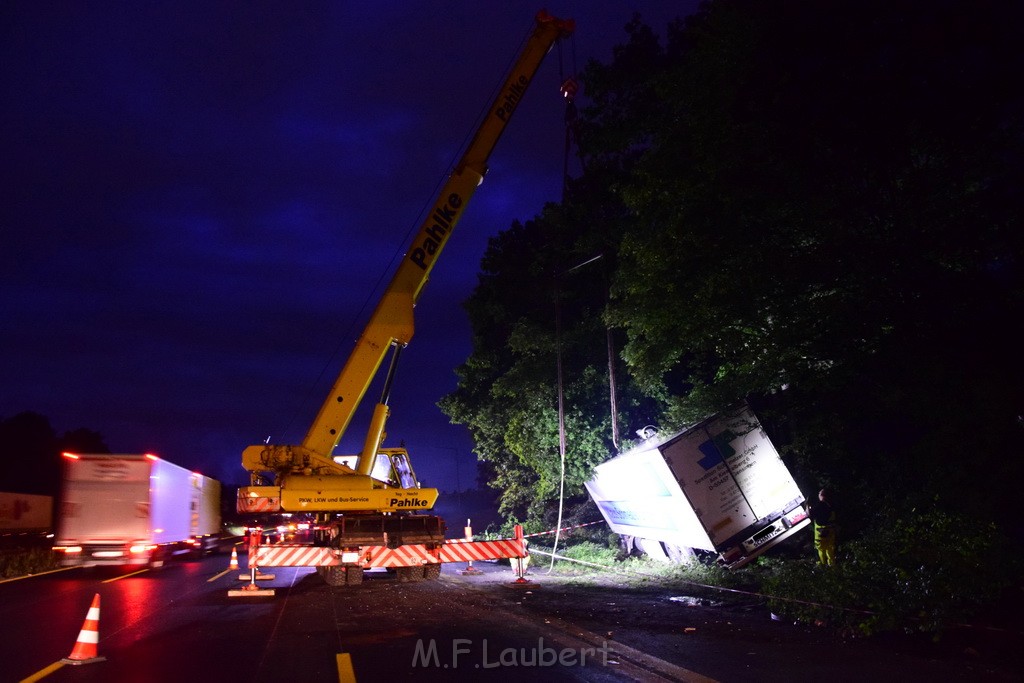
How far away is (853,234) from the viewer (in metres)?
10.4

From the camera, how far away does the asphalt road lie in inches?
288

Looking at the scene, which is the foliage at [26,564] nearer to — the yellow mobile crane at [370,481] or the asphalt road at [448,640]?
the asphalt road at [448,640]

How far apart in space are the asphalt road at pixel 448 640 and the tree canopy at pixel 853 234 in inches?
127

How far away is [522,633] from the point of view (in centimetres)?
949

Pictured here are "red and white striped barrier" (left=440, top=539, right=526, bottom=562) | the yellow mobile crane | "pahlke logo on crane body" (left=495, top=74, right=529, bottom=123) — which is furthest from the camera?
"pahlke logo on crane body" (left=495, top=74, right=529, bottom=123)

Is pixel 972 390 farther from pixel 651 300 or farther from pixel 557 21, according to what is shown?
pixel 557 21

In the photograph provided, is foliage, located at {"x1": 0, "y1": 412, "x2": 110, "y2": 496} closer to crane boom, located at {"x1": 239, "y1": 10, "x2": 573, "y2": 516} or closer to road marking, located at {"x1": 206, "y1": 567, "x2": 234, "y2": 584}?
road marking, located at {"x1": 206, "y1": 567, "x2": 234, "y2": 584}

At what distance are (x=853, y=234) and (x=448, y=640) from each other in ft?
23.8

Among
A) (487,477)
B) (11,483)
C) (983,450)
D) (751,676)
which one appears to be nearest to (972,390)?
(983,450)

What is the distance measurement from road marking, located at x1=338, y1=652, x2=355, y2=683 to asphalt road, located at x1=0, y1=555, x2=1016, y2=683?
0.18ft

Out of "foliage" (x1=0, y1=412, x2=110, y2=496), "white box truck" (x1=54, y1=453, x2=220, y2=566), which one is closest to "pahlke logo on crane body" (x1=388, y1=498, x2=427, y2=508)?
"white box truck" (x1=54, y1=453, x2=220, y2=566)

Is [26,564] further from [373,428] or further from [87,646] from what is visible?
[87,646]

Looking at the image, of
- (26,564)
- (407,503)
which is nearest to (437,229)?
(407,503)

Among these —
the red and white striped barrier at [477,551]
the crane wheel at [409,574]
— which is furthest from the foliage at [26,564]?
the red and white striped barrier at [477,551]
